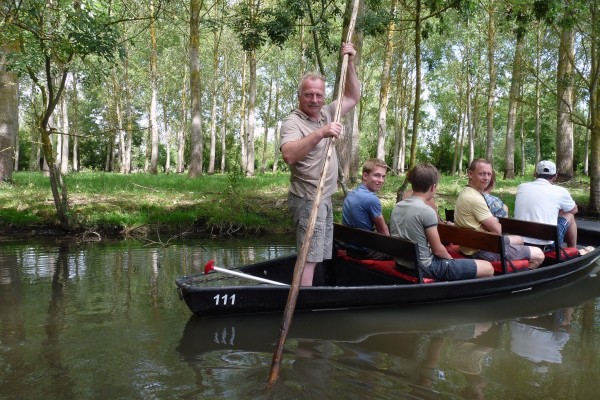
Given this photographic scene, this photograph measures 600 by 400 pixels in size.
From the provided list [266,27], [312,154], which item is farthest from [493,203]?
[266,27]

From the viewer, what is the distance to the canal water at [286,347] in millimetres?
3295

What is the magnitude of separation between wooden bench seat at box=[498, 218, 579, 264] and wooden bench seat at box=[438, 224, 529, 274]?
0.39 m

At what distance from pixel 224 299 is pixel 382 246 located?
164cm

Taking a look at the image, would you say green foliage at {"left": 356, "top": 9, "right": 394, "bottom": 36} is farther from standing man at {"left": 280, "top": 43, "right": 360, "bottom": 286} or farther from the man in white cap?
standing man at {"left": 280, "top": 43, "right": 360, "bottom": 286}

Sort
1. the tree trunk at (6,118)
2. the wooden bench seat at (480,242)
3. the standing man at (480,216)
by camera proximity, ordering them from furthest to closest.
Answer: the tree trunk at (6,118) → the standing man at (480,216) → the wooden bench seat at (480,242)

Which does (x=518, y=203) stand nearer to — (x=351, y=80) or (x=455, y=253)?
(x=455, y=253)

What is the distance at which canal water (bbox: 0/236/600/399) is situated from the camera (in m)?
3.29

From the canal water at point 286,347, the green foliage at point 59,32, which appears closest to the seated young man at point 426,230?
the canal water at point 286,347

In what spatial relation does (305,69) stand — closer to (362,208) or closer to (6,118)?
(6,118)

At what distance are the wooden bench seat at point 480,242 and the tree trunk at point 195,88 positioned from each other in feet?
39.5

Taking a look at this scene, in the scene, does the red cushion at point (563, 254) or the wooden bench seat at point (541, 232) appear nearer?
the wooden bench seat at point (541, 232)

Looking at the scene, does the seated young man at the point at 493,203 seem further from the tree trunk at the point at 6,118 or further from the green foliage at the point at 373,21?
the tree trunk at the point at 6,118

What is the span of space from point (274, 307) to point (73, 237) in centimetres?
597

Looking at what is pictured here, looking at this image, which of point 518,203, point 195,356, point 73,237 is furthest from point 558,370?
point 73,237
